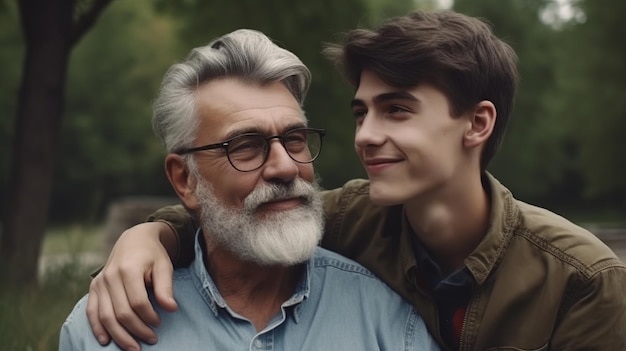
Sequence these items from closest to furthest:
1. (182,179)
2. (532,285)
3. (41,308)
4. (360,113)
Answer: (532,285)
(360,113)
(182,179)
(41,308)

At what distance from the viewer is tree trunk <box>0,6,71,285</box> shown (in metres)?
6.86

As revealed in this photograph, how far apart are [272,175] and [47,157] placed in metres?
4.53

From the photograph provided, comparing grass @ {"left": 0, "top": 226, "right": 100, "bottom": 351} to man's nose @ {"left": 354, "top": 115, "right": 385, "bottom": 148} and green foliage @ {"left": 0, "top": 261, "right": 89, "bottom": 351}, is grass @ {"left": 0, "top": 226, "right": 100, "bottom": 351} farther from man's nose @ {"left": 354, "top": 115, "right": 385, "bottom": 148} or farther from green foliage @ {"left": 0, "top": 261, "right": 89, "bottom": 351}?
man's nose @ {"left": 354, "top": 115, "right": 385, "bottom": 148}

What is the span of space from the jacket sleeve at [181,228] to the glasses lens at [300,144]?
57cm

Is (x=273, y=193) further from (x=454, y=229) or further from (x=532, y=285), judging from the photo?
(x=532, y=285)

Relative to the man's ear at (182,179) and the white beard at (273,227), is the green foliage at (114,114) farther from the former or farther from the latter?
the white beard at (273,227)

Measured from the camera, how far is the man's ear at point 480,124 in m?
3.05

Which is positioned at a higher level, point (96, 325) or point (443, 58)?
point (443, 58)

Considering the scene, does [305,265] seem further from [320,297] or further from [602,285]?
[602,285]

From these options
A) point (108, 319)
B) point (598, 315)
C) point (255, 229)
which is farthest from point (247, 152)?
point (598, 315)

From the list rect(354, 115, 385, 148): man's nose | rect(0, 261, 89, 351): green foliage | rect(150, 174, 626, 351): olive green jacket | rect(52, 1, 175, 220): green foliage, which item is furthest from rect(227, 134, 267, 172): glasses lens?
rect(52, 1, 175, 220): green foliage

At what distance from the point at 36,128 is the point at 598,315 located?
5.24 meters

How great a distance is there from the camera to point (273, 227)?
296 cm

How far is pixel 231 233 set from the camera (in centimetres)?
302
